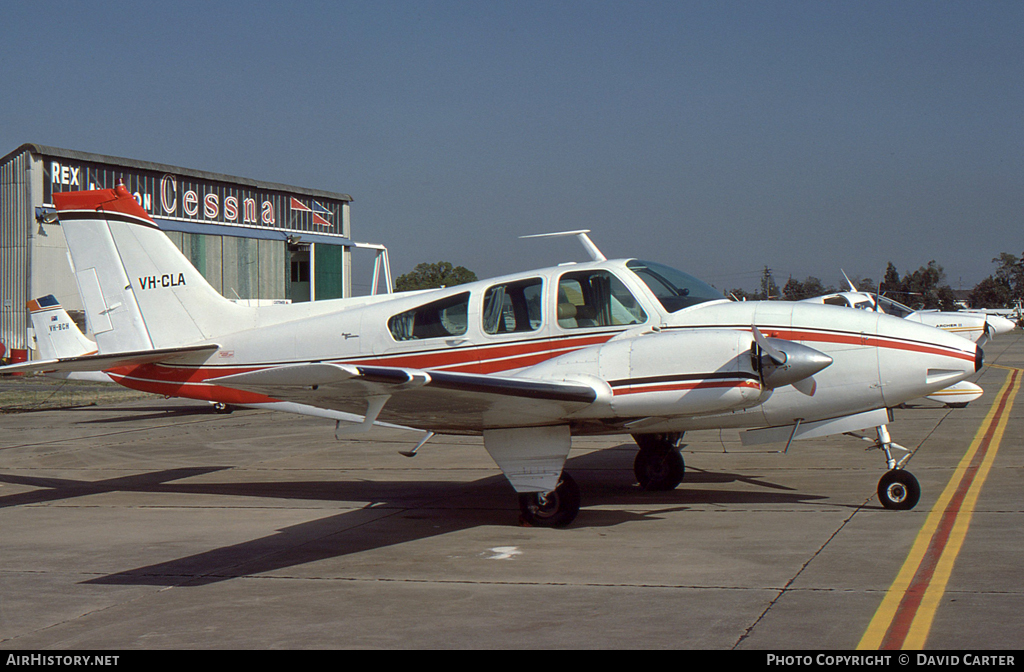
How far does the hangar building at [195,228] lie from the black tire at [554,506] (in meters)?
33.4

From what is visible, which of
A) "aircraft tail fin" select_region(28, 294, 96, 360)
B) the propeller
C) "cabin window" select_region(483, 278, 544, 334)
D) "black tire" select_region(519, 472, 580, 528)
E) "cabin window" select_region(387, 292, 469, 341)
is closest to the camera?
the propeller

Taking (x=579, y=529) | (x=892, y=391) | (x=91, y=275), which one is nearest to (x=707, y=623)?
(x=579, y=529)

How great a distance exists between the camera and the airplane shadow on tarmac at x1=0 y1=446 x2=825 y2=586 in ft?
24.2

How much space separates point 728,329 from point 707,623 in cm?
362

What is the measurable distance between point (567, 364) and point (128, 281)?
6.53 meters

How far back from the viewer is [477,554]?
24.6ft

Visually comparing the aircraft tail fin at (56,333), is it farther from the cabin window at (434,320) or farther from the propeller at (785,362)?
the propeller at (785,362)

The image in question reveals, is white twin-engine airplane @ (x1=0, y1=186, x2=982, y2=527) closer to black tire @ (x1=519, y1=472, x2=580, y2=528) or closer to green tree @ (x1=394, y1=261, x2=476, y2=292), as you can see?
black tire @ (x1=519, y1=472, x2=580, y2=528)

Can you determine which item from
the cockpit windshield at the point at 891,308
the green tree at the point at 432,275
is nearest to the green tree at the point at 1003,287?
the green tree at the point at 432,275

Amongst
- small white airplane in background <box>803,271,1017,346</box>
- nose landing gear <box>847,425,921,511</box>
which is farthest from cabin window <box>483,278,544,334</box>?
small white airplane in background <box>803,271,1017,346</box>

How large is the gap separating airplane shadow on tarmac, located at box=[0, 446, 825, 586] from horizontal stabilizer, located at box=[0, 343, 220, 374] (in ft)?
6.12

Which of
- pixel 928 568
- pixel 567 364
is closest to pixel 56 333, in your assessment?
pixel 567 364

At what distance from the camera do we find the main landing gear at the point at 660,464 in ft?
34.4

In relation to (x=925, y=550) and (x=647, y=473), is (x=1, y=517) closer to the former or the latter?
(x=647, y=473)
